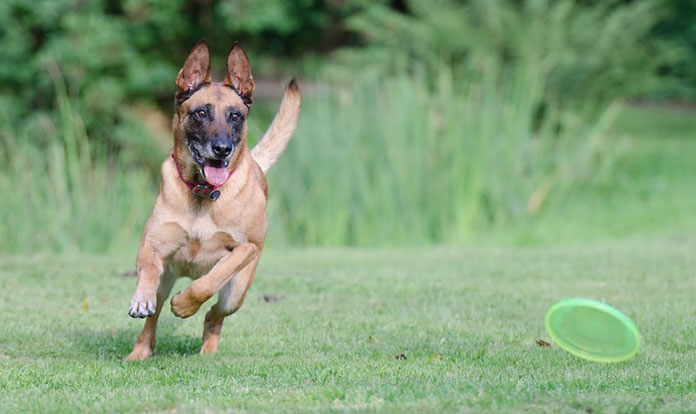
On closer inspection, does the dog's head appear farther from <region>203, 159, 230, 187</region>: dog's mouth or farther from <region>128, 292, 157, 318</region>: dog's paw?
<region>128, 292, 157, 318</region>: dog's paw

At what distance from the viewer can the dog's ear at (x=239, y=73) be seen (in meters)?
5.86

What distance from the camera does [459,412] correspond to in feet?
14.4

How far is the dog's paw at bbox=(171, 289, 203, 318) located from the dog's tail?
1.59 metres

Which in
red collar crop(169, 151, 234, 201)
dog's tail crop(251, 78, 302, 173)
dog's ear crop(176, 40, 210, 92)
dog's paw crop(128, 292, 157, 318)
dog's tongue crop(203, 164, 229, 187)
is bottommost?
dog's paw crop(128, 292, 157, 318)

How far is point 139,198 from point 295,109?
543cm

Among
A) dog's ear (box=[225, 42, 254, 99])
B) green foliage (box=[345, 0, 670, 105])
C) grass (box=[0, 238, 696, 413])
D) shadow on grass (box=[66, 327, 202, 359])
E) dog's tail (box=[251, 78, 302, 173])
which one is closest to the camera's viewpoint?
grass (box=[0, 238, 696, 413])

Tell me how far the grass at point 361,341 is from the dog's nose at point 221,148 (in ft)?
3.72

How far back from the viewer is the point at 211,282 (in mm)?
5309

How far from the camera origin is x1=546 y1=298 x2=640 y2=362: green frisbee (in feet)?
17.4

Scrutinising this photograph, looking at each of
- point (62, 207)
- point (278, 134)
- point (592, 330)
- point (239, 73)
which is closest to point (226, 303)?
point (239, 73)

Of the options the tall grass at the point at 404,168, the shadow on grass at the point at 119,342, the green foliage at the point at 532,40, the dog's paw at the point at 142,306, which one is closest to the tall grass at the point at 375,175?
the tall grass at the point at 404,168

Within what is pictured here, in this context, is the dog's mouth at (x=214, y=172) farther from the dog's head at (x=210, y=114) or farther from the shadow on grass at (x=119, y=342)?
the shadow on grass at (x=119, y=342)

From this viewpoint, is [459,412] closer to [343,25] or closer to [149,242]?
[149,242]

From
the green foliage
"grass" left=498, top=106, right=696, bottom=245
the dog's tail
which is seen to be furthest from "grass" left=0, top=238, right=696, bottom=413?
the green foliage
